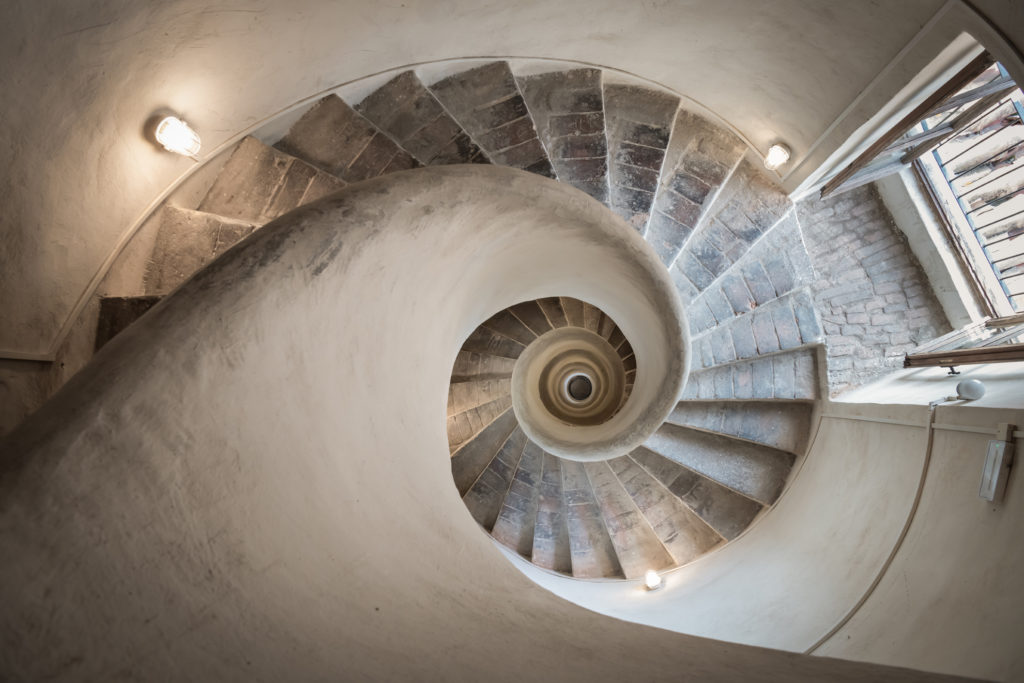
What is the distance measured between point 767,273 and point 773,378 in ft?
3.04

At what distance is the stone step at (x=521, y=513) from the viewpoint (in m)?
6.07

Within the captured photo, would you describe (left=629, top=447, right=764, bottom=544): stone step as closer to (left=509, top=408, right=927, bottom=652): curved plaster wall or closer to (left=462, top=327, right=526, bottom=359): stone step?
(left=509, top=408, right=927, bottom=652): curved plaster wall

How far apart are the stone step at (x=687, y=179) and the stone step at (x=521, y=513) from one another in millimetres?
2821

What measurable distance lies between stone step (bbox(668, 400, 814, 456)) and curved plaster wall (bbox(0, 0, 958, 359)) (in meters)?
2.20

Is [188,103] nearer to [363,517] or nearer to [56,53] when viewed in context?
[56,53]

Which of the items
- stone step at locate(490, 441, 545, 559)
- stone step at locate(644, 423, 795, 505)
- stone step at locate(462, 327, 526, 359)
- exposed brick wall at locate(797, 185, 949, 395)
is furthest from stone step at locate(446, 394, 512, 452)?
exposed brick wall at locate(797, 185, 949, 395)

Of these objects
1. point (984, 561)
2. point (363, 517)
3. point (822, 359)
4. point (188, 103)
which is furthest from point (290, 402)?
point (822, 359)

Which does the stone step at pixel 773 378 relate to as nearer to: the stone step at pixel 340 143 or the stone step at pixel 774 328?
the stone step at pixel 774 328

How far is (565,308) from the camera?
23.1ft

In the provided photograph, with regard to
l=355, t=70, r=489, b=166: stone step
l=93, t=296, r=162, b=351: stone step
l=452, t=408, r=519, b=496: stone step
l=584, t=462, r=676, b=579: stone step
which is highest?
l=355, t=70, r=489, b=166: stone step

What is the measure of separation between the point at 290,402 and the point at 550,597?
127 cm

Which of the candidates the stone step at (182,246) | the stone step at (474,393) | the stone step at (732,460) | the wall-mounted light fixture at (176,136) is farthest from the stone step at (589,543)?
the wall-mounted light fixture at (176,136)

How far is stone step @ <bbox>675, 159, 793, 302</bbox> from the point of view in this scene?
498cm

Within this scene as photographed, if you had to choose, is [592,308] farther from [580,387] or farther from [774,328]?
[774,328]
